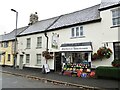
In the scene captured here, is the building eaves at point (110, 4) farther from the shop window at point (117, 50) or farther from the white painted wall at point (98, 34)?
the shop window at point (117, 50)

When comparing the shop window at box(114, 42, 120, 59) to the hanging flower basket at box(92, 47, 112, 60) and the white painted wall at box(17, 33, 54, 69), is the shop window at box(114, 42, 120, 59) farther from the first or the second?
Answer: the white painted wall at box(17, 33, 54, 69)

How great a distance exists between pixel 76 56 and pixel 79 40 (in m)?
1.64

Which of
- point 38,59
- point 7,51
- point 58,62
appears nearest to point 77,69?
point 58,62

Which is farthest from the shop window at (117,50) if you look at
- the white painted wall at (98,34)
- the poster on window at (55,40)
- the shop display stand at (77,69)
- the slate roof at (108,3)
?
the poster on window at (55,40)

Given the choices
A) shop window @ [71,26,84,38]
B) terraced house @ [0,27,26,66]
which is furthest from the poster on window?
terraced house @ [0,27,26,66]

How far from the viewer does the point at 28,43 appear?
25.8 meters

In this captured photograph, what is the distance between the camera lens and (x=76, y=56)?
18.5 m

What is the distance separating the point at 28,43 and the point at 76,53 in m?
9.67

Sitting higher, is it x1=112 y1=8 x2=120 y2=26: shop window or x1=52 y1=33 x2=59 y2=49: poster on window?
x1=112 y1=8 x2=120 y2=26: shop window

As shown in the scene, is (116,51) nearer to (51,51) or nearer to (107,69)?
(107,69)

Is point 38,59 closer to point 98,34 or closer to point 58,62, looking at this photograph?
point 58,62

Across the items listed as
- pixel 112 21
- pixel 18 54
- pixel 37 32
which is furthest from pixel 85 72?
pixel 18 54

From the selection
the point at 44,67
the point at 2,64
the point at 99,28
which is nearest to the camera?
the point at 99,28

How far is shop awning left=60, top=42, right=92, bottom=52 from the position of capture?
55.2 ft
